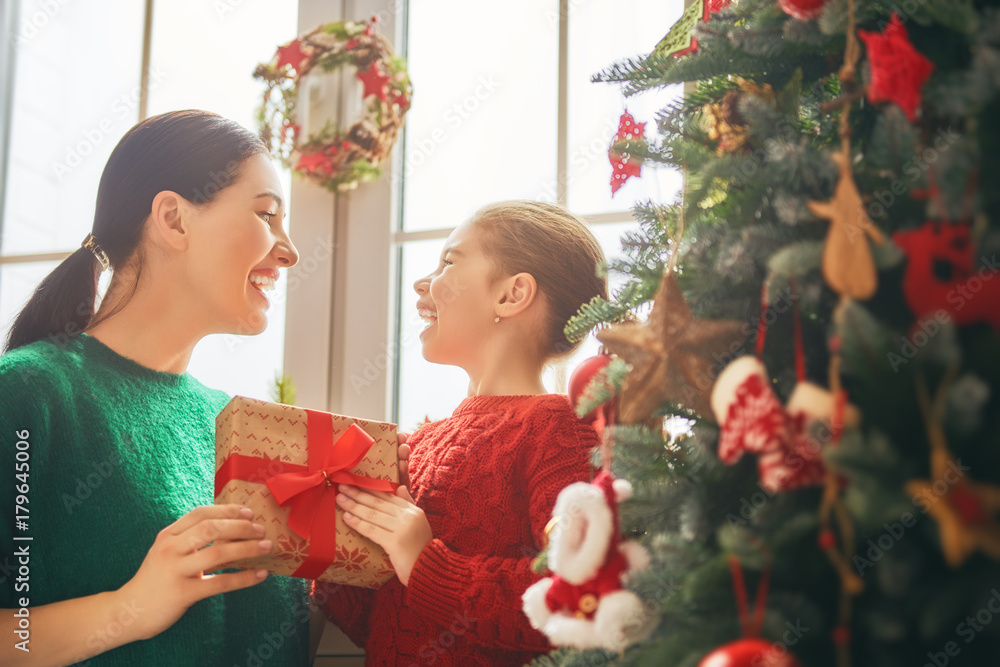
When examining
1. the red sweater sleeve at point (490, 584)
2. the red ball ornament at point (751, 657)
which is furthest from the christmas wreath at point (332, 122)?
the red ball ornament at point (751, 657)

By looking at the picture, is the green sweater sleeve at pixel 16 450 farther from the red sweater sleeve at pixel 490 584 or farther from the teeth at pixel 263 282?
the red sweater sleeve at pixel 490 584

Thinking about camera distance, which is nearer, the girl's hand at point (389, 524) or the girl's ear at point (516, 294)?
the girl's hand at point (389, 524)

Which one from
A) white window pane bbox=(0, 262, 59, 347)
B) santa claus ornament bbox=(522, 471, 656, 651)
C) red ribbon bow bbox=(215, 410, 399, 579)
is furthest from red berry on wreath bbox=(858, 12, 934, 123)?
white window pane bbox=(0, 262, 59, 347)

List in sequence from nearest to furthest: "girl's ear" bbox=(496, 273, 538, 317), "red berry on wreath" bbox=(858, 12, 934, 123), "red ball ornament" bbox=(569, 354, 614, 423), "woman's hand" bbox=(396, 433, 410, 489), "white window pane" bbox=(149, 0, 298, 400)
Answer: "red berry on wreath" bbox=(858, 12, 934, 123), "red ball ornament" bbox=(569, 354, 614, 423), "woman's hand" bbox=(396, 433, 410, 489), "girl's ear" bbox=(496, 273, 538, 317), "white window pane" bbox=(149, 0, 298, 400)

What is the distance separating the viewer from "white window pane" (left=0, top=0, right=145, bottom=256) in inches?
86.7

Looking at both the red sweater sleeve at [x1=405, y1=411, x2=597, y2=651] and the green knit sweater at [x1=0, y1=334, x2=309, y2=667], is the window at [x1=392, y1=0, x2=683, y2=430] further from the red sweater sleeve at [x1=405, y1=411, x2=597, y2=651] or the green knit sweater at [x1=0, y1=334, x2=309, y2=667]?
the green knit sweater at [x1=0, y1=334, x2=309, y2=667]

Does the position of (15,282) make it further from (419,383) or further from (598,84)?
(598,84)

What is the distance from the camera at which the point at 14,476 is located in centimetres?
118

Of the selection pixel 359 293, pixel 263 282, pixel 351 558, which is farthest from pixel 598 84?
pixel 351 558

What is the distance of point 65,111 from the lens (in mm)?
2254

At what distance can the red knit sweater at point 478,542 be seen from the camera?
3.86 ft

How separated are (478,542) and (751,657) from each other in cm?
78

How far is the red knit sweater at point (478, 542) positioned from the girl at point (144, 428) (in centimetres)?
20

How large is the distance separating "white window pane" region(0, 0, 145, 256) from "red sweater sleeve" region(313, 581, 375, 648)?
135 cm
